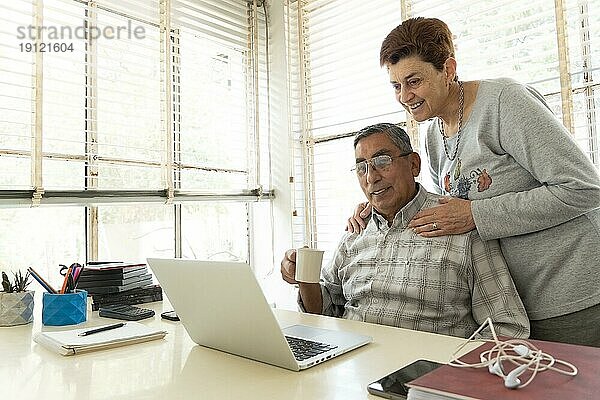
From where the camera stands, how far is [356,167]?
1.67 metres

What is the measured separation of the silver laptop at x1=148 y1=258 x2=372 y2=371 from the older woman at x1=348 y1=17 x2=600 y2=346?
23.2 inches

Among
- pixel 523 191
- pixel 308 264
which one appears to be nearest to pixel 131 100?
pixel 308 264

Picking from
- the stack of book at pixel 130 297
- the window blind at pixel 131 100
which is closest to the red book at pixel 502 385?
the stack of book at pixel 130 297

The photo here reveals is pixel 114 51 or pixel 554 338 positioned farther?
pixel 114 51

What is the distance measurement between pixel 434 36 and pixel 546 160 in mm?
514

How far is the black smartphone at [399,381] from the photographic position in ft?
2.65

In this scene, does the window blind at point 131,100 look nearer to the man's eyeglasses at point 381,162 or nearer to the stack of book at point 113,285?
the stack of book at point 113,285

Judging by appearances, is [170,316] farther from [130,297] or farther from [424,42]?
[424,42]

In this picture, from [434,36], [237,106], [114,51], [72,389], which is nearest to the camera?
[72,389]

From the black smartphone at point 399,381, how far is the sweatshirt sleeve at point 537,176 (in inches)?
25.8

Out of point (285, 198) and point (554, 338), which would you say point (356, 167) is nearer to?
point (554, 338)

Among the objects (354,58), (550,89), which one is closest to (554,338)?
(550,89)

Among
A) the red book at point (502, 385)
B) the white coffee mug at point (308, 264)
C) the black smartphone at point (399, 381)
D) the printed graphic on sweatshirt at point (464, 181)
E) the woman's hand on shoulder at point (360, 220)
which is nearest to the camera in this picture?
the red book at point (502, 385)

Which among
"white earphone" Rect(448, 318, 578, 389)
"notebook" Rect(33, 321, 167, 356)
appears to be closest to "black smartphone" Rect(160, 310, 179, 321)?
"notebook" Rect(33, 321, 167, 356)
